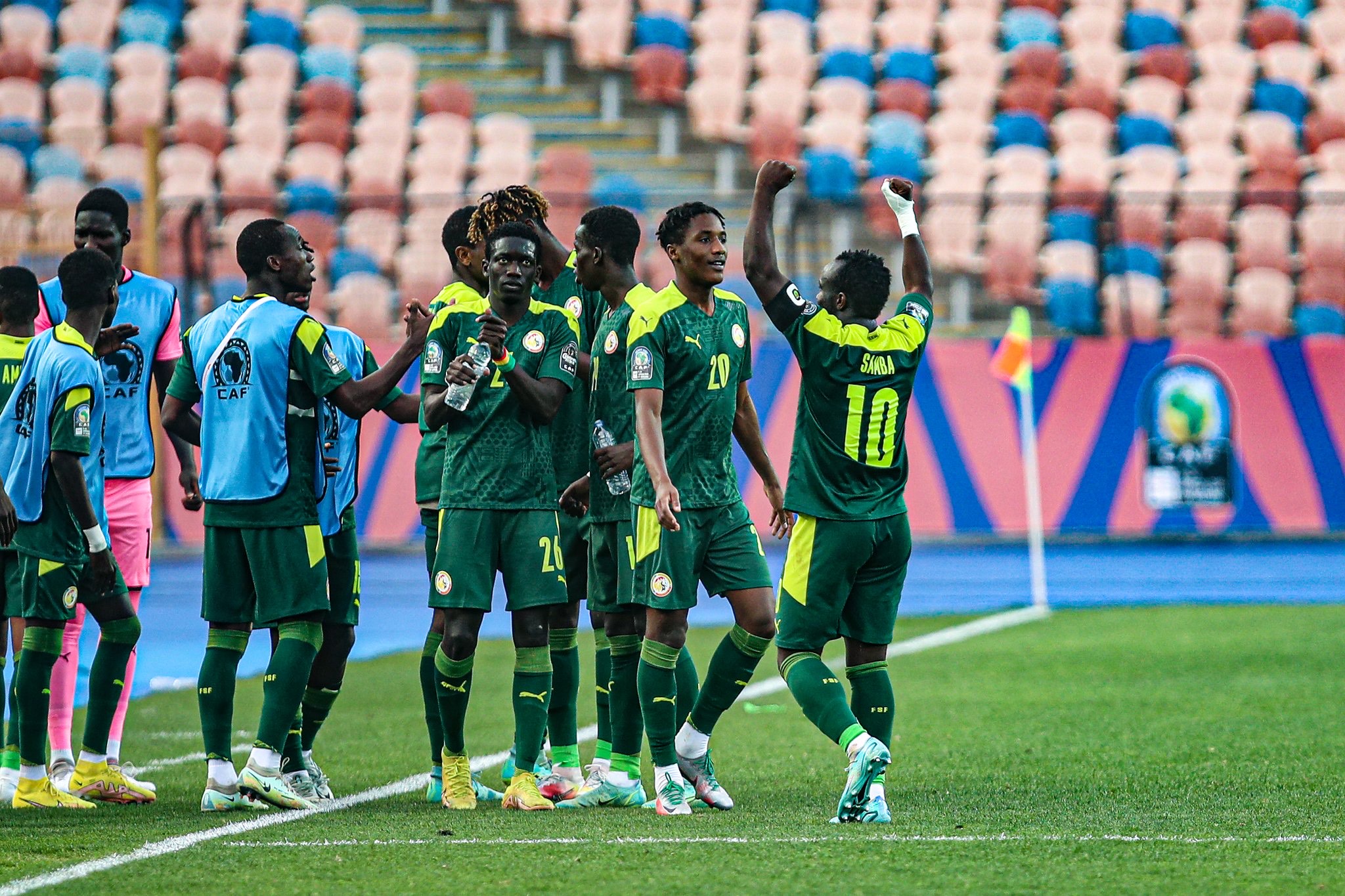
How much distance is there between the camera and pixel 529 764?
6.64 meters

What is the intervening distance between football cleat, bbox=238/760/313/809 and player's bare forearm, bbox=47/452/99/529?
1169 mm

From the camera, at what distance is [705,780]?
256 inches

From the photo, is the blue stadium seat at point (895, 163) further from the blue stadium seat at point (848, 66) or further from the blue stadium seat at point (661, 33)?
the blue stadium seat at point (661, 33)

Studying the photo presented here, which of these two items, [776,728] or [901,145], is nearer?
[776,728]

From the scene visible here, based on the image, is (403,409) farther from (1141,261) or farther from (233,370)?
(1141,261)

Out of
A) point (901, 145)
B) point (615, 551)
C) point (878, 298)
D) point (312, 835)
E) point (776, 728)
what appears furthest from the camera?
point (901, 145)

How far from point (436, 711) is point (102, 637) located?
1453mm

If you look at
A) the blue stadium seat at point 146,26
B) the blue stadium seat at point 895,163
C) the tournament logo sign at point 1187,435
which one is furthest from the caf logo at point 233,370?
the blue stadium seat at point 146,26

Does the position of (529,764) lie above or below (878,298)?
below

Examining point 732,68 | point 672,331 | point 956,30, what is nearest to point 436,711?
point 672,331

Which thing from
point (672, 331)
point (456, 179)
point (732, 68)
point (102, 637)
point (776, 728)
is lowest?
point (776, 728)

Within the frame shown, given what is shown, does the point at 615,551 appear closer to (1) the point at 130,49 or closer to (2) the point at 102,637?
(2) the point at 102,637

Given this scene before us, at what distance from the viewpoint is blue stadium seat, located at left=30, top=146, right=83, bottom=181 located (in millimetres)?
21547

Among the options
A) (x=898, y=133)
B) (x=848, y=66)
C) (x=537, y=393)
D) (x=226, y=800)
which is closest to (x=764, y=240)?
(x=537, y=393)
